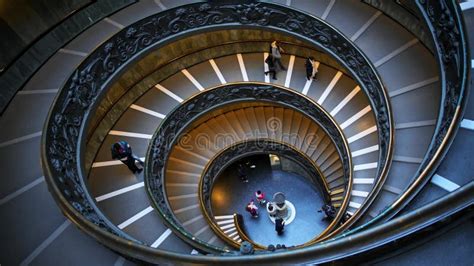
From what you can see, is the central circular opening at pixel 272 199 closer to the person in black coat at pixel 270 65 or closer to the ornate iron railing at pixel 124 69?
the person in black coat at pixel 270 65

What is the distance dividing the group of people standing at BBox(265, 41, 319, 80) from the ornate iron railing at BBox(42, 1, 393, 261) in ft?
3.33

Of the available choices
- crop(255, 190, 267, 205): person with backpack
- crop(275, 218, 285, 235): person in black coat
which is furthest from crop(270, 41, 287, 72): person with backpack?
crop(275, 218, 285, 235): person in black coat

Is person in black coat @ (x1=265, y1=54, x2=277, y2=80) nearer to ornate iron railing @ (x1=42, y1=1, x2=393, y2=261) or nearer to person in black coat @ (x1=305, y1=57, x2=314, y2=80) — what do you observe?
person in black coat @ (x1=305, y1=57, x2=314, y2=80)

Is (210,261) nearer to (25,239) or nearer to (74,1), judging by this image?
(25,239)

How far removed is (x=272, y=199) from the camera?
13.3m

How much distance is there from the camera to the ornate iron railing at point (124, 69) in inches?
228

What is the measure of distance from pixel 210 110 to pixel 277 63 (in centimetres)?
273

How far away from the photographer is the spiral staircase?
457 centimetres

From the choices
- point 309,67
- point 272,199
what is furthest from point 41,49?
point 272,199

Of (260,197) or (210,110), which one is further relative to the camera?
(260,197)

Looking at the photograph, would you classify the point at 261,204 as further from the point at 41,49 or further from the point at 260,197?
the point at 41,49

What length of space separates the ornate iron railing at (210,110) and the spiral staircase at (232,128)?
55 millimetres

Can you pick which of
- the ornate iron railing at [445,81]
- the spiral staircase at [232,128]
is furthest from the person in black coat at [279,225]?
the ornate iron railing at [445,81]

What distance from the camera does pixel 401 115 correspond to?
7.51m
